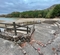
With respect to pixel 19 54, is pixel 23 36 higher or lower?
higher

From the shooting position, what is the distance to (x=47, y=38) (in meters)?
9.35

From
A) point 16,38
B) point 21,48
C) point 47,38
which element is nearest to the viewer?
point 21,48

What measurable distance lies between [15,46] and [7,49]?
0.59 metres

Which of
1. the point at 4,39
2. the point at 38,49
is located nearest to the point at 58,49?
the point at 38,49

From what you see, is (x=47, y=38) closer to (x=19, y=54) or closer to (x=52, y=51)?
(x=52, y=51)

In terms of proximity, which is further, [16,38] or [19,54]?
[16,38]

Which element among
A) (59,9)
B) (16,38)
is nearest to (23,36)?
(16,38)

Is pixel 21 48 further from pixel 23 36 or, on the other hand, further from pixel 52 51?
pixel 52 51

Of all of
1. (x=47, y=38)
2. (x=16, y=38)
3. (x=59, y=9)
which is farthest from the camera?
(x=59, y=9)

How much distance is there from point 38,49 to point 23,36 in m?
1.65

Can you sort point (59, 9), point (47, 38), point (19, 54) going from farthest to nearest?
point (59, 9)
point (47, 38)
point (19, 54)

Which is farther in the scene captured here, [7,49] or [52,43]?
[52,43]

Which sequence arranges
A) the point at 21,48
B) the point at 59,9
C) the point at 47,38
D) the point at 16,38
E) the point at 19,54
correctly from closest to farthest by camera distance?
the point at 19,54 → the point at 21,48 → the point at 16,38 → the point at 47,38 → the point at 59,9

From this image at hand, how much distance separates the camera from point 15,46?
7875 mm
